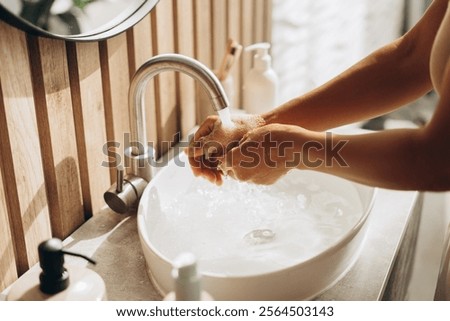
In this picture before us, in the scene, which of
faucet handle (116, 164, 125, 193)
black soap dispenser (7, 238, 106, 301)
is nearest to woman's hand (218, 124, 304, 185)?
faucet handle (116, 164, 125, 193)

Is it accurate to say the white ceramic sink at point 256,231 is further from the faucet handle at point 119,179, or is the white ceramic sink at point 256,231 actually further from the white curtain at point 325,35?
the white curtain at point 325,35

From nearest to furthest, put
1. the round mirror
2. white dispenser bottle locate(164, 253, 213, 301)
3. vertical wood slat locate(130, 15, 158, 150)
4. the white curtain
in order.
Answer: white dispenser bottle locate(164, 253, 213, 301), the round mirror, vertical wood slat locate(130, 15, 158, 150), the white curtain

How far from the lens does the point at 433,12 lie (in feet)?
3.22

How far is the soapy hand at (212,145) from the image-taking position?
105 centimetres

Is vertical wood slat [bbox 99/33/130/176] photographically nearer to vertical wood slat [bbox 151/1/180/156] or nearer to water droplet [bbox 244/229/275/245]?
vertical wood slat [bbox 151/1/180/156]

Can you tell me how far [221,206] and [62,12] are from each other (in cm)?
53

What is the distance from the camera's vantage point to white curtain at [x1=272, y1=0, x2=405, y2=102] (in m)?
2.00

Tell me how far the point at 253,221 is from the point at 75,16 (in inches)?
21.7

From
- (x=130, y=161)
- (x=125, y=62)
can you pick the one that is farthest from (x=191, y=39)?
(x=130, y=161)

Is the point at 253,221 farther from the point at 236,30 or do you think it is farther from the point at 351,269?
the point at 236,30

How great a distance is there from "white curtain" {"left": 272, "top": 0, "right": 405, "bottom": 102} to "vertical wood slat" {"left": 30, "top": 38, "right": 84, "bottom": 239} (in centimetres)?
110

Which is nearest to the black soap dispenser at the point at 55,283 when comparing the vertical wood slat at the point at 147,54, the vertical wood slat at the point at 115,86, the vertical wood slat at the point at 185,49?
the vertical wood slat at the point at 115,86

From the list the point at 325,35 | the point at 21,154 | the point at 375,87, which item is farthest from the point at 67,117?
the point at 325,35

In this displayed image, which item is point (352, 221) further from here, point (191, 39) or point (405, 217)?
point (191, 39)
